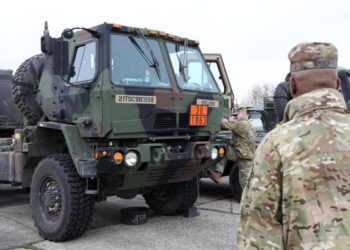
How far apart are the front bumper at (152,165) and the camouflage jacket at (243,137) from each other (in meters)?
1.25

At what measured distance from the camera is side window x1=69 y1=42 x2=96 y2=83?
17.7 ft

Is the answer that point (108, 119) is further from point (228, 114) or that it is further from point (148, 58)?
point (228, 114)

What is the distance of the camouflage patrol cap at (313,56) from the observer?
5.67 feet

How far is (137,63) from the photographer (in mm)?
5562

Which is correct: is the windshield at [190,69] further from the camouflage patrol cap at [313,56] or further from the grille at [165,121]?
the camouflage patrol cap at [313,56]

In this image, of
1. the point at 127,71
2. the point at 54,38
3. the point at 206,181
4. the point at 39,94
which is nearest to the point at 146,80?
the point at 127,71

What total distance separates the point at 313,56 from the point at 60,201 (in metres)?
4.41

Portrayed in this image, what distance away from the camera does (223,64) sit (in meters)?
8.66

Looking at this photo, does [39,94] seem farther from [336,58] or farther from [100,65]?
[336,58]

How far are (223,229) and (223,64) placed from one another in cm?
368

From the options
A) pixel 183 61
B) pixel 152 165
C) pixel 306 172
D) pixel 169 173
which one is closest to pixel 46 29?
pixel 183 61

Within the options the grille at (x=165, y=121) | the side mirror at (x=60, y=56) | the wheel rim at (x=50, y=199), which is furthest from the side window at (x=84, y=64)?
the wheel rim at (x=50, y=199)

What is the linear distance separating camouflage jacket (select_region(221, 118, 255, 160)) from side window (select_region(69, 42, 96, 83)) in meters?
2.66

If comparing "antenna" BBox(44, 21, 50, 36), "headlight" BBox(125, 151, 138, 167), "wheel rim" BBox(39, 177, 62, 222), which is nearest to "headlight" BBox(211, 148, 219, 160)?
"headlight" BBox(125, 151, 138, 167)
